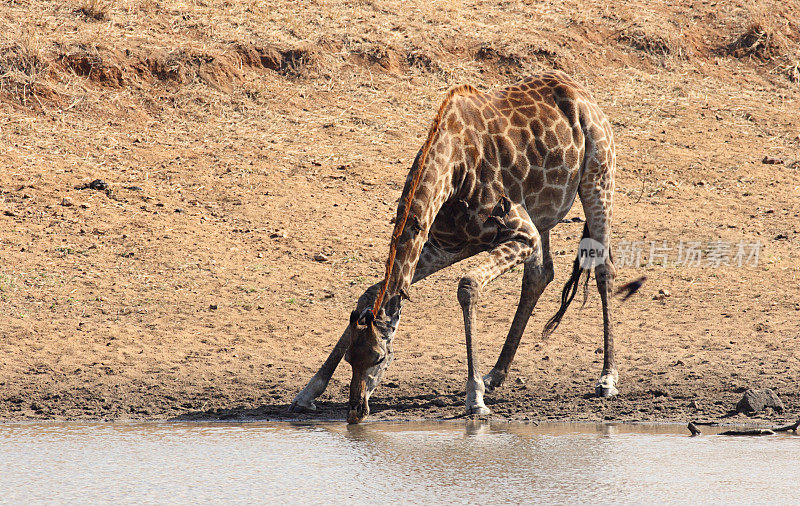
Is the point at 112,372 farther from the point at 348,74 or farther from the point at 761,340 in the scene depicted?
the point at 348,74

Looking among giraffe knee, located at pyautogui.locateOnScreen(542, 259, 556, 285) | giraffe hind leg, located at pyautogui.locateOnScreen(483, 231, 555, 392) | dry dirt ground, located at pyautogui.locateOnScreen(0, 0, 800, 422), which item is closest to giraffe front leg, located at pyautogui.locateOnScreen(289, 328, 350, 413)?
dry dirt ground, located at pyautogui.locateOnScreen(0, 0, 800, 422)

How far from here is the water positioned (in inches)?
165

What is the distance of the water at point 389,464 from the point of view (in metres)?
4.19

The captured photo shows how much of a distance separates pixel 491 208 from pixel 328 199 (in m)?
4.71

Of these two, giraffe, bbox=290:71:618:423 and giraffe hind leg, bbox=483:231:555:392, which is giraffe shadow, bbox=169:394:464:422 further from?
giraffe hind leg, bbox=483:231:555:392

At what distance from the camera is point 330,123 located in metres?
12.7

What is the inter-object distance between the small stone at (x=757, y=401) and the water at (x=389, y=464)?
0.47m

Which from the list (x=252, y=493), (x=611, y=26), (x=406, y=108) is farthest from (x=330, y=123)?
(x=252, y=493)

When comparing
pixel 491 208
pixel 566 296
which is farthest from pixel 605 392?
pixel 491 208

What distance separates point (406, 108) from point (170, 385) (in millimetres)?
7274

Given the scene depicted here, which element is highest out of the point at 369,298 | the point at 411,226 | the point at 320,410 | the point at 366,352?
the point at 411,226

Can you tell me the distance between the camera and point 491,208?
6426 millimetres

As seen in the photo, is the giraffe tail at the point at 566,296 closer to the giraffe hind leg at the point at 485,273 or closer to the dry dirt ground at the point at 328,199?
the dry dirt ground at the point at 328,199

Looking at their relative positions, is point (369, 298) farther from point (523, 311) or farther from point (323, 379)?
point (523, 311)
